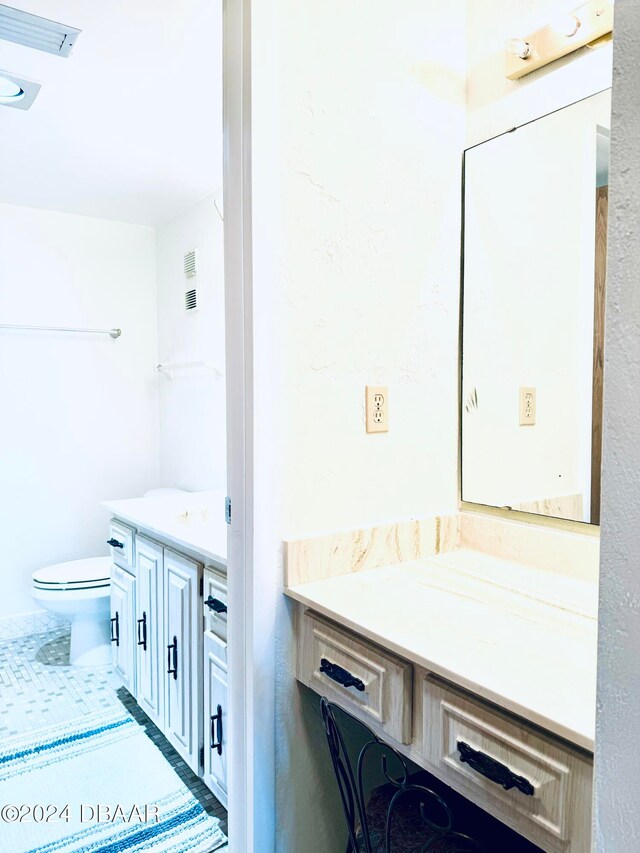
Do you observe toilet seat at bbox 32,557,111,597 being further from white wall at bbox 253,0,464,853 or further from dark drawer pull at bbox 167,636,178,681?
white wall at bbox 253,0,464,853

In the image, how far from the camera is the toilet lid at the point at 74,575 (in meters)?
2.76

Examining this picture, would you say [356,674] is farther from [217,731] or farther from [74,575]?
[74,575]

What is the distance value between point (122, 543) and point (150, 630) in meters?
0.40

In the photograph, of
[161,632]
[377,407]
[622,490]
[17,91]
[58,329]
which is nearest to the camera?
[622,490]

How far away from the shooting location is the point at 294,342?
1263mm

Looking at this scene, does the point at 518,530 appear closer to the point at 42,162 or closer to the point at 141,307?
the point at 42,162

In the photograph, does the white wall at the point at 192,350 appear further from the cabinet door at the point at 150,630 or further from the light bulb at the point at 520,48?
the light bulb at the point at 520,48

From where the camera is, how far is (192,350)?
129 inches

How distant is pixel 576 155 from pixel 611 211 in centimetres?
103

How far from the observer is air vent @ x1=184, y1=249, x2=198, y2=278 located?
3.17 meters

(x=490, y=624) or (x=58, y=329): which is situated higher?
(x=58, y=329)

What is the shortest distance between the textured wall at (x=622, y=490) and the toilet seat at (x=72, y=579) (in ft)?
8.73

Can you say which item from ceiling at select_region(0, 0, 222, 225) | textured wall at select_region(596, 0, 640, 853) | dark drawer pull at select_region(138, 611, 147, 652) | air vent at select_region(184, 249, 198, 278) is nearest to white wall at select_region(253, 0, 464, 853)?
ceiling at select_region(0, 0, 222, 225)

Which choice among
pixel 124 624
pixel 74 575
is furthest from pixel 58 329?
pixel 124 624
